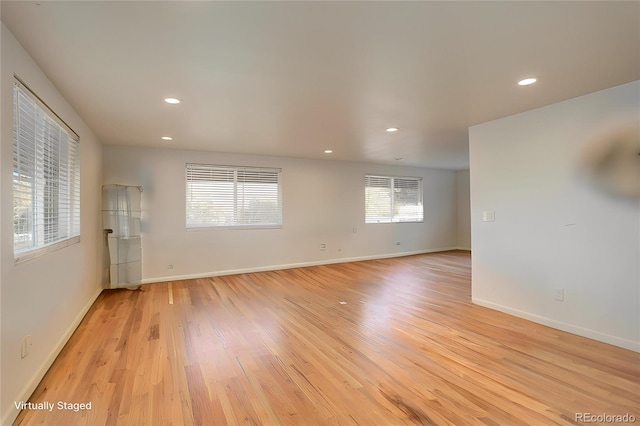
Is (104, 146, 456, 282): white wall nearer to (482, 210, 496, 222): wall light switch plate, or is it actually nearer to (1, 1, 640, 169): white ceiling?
(1, 1, 640, 169): white ceiling

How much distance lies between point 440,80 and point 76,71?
2.93m

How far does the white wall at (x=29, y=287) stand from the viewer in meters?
1.71

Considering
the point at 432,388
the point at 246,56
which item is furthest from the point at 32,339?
the point at 432,388

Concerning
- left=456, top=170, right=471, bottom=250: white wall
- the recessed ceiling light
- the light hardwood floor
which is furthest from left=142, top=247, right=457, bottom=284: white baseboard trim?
the recessed ceiling light

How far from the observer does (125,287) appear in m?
4.75

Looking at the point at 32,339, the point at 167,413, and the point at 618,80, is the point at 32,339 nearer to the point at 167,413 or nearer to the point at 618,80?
the point at 167,413

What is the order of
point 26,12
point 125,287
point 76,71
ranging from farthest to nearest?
point 125,287
point 76,71
point 26,12

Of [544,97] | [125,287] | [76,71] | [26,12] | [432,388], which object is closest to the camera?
[26,12]

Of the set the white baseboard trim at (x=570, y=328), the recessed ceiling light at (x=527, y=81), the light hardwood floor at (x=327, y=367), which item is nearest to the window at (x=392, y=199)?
the light hardwood floor at (x=327, y=367)

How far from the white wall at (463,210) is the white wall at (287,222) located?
17 cm

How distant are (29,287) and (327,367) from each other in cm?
222

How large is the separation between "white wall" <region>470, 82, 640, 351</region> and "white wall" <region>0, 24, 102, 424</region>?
174 inches

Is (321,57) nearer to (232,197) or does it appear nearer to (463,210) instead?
(232,197)

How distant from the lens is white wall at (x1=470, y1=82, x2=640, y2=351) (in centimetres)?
266
